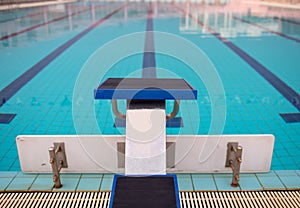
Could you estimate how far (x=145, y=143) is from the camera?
5.66 feet

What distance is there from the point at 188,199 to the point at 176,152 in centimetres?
36

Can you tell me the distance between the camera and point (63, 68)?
18.7 feet

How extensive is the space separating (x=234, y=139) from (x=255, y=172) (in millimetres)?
418

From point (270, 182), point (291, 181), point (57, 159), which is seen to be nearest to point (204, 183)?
point (270, 182)

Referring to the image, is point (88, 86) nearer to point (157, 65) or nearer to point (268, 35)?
point (157, 65)

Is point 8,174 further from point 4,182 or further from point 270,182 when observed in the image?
point 270,182

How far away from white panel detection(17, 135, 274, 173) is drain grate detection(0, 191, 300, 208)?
251 millimetres

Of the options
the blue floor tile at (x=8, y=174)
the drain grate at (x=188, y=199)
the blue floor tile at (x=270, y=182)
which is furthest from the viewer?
the blue floor tile at (x=8, y=174)

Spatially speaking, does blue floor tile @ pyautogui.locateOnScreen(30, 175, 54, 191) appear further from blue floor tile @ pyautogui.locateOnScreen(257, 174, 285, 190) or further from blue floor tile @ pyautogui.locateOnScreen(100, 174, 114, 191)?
blue floor tile @ pyautogui.locateOnScreen(257, 174, 285, 190)

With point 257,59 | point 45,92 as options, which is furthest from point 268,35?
point 45,92

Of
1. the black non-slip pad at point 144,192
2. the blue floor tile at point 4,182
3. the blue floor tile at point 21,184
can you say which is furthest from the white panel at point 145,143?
the blue floor tile at point 4,182

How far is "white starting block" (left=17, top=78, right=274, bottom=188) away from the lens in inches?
67.7

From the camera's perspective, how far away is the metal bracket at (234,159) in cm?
205

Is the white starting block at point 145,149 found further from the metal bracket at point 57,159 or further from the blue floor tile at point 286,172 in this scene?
the blue floor tile at point 286,172
